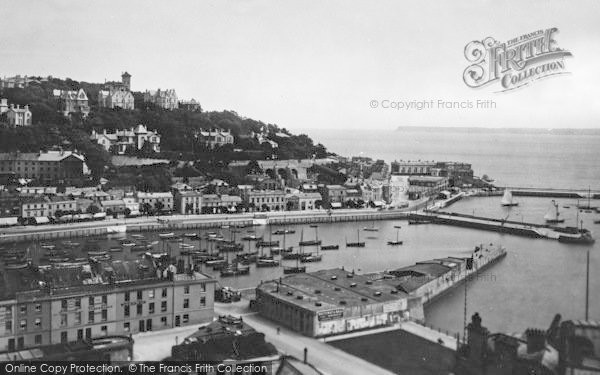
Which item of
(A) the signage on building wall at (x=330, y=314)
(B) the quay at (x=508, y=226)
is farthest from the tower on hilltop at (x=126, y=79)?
(A) the signage on building wall at (x=330, y=314)

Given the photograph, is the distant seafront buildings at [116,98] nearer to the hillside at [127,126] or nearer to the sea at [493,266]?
the hillside at [127,126]

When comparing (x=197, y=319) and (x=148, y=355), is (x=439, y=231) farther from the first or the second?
(x=148, y=355)

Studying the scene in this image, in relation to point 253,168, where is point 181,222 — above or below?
below

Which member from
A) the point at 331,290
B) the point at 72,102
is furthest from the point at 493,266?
the point at 72,102

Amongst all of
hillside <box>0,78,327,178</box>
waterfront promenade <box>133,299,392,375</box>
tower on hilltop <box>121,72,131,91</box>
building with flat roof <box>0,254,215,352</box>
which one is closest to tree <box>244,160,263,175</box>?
hillside <box>0,78,327,178</box>

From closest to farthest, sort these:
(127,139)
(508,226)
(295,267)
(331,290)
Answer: (331,290)
(295,267)
(508,226)
(127,139)

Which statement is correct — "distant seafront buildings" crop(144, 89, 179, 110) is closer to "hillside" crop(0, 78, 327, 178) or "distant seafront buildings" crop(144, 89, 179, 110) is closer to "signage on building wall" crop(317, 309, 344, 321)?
"hillside" crop(0, 78, 327, 178)

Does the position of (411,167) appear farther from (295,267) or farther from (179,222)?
(295,267)
